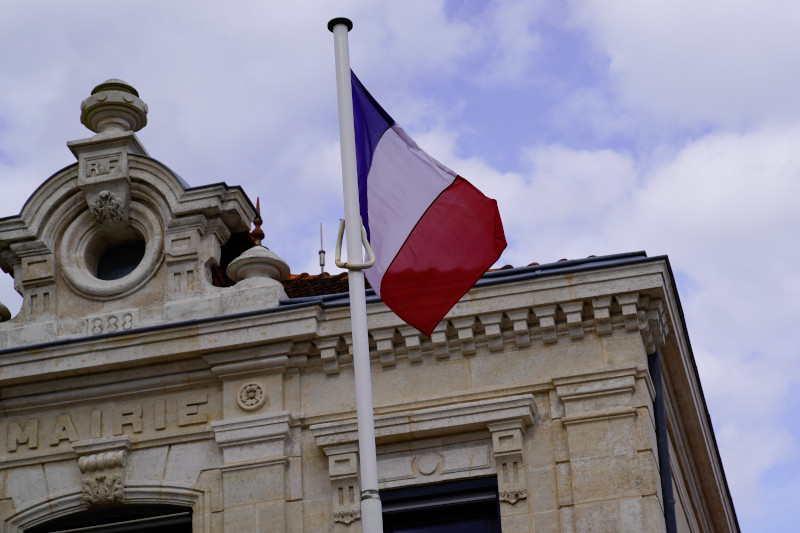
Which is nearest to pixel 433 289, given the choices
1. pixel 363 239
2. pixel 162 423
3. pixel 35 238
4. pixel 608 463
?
pixel 363 239

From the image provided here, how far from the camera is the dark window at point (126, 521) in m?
18.0

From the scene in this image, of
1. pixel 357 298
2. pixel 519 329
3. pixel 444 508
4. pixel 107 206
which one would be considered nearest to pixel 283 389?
pixel 444 508

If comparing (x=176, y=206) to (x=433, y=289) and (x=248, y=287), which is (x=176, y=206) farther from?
(x=433, y=289)

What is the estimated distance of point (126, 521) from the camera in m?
18.2

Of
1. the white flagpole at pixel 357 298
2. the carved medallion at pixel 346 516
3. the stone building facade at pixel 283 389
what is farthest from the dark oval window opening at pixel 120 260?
the white flagpole at pixel 357 298

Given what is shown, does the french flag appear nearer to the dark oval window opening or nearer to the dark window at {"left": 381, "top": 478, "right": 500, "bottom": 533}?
the dark window at {"left": 381, "top": 478, "right": 500, "bottom": 533}

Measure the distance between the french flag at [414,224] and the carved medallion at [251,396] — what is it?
3.70 m

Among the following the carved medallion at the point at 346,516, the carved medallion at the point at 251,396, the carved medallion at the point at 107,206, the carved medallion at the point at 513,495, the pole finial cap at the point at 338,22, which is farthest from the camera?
the carved medallion at the point at 107,206

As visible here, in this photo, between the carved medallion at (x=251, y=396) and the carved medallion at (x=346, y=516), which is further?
the carved medallion at (x=251, y=396)

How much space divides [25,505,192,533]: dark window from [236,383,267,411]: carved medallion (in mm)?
1284

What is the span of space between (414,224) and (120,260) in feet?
20.0

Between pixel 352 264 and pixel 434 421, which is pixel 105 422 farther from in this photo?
pixel 352 264

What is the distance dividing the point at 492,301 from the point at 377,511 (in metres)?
5.38

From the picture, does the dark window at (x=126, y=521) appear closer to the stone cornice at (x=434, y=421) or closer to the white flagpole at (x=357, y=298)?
the stone cornice at (x=434, y=421)
